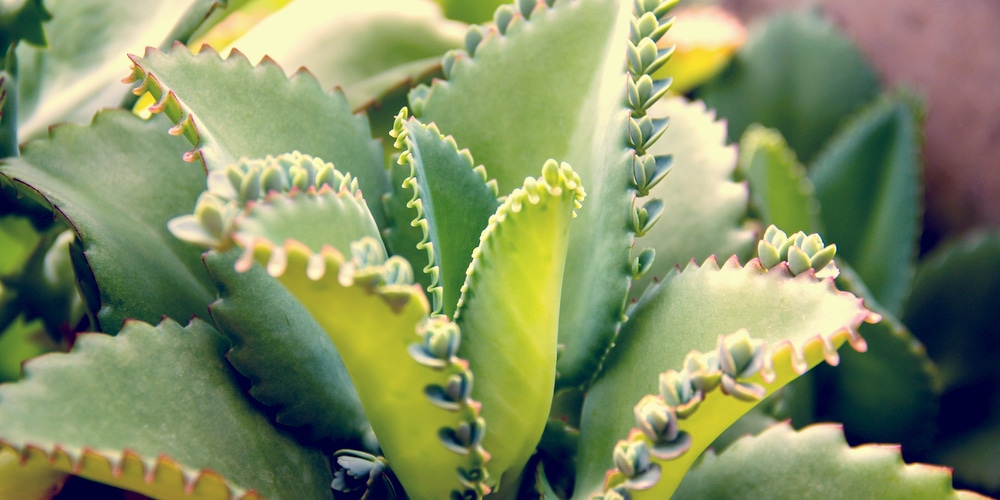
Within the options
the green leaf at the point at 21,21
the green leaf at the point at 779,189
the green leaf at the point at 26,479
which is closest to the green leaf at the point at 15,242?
the green leaf at the point at 21,21

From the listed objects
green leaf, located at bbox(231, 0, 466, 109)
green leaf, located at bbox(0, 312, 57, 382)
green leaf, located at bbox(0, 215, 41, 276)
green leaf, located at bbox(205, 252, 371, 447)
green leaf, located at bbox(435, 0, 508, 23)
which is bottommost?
green leaf, located at bbox(0, 312, 57, 382)

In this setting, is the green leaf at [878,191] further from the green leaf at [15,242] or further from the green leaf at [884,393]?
the green leaf at [15,242]

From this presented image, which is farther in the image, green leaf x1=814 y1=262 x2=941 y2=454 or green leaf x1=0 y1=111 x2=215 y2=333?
green leaf x1=814 y1=262 x2=941 y2=454

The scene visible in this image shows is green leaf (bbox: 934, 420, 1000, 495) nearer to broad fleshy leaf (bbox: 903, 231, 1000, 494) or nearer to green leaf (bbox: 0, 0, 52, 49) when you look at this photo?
broad fleshy leaf (bbox: 903, 231, 1000, 494)

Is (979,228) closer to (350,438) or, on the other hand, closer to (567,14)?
(567,14)

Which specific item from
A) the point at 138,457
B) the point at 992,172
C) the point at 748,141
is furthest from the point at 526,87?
the point at 992,172

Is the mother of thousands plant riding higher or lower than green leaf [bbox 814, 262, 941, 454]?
higher

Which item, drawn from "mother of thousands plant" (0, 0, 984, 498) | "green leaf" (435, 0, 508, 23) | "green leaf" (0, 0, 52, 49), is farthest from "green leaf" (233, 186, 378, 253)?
"green leaf" (435, 0, 508, 23)

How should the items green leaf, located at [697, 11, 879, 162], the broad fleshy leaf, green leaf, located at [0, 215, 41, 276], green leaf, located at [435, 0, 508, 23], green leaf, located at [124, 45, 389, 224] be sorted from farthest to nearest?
green leaf, located at [697, 11, 879, 162] → green leaf, located at [435, 0, 508, 23] → the broad fleshy leaf → green leaf, located at [0, 215, 41, 276] → green leaf, located at [124, 45, 389, 224]
